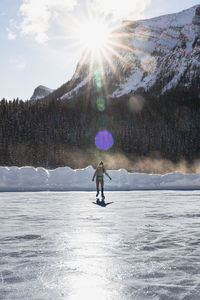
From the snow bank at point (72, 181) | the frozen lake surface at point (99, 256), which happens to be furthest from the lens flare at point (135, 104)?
the frozen lake surface at point (99, 256)

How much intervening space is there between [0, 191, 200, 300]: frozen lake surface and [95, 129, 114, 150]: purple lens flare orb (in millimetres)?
67265

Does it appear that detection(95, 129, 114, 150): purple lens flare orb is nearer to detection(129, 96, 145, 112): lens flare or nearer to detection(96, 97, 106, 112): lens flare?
detection(96, 97, 106, 112): lens flare

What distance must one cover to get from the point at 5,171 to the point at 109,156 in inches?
1990

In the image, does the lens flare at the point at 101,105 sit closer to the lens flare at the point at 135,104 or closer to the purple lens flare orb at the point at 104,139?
the lens flare at the point at 135,104

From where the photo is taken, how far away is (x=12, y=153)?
63.7 m

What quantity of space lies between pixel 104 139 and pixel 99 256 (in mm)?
77092

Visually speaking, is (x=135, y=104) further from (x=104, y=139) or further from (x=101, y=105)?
(x=104, y=139)

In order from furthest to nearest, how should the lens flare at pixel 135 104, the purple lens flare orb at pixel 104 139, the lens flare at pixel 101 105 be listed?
the lens flare at pixel 135 104, the lens flare at pixel 101 105, the purple lens flare orb at pixel 104 139

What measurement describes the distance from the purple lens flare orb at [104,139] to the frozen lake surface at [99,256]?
221 ft

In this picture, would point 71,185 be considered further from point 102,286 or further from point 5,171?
point 102,286

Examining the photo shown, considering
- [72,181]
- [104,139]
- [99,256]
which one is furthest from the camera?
[104,139]

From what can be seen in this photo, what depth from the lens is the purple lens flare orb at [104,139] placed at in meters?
77.6

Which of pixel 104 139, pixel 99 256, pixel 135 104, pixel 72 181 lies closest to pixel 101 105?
pixel 135 104

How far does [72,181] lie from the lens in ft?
71.8
